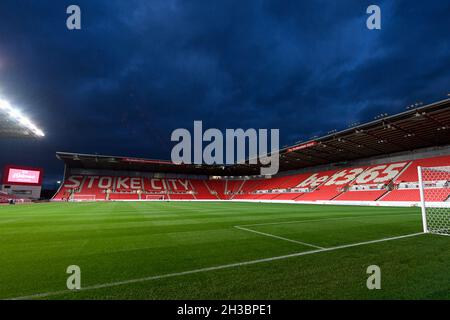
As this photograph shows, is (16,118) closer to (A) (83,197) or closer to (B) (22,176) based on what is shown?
(A) (83,197)

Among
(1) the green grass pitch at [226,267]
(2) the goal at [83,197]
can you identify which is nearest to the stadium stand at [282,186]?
(2) the goal at [83,197]

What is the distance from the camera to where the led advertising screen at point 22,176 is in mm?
42156

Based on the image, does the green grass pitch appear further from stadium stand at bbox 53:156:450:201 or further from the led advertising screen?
the led advertising screen

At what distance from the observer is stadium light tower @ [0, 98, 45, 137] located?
23019mm

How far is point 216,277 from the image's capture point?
338cm

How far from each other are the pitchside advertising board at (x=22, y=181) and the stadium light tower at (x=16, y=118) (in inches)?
791

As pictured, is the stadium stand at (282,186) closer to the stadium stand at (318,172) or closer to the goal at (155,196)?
the stadium stand at (318,172)

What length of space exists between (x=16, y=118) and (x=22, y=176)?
85.9ft

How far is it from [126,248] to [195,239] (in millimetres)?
1851

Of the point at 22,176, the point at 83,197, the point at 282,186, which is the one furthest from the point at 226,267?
the point at 22,176

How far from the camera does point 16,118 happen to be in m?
25.6
